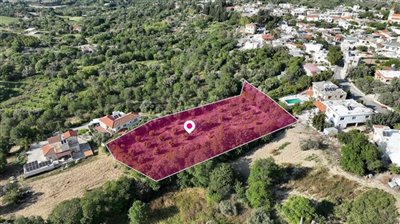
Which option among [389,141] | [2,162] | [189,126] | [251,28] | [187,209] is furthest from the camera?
[251,28]

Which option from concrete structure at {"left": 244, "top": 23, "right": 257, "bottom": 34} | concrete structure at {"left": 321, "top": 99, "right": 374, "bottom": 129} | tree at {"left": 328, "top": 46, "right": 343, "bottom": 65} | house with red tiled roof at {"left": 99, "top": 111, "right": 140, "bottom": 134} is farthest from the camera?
concrete structure at {"left": 244, "top": 23, "right": 257, "bottom": 34}

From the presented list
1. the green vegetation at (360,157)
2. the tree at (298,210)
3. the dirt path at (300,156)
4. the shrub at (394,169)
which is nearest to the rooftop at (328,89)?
the dirt path at (300,156)

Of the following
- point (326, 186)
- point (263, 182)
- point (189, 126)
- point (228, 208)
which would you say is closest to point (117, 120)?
point (228, 208)

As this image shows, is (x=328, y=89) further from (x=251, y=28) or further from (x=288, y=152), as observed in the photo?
(x=251, y=28)

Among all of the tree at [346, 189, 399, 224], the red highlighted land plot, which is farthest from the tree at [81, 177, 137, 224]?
the tree at [346, 189, 399, 224]

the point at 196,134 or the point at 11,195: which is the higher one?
the point at 196,134

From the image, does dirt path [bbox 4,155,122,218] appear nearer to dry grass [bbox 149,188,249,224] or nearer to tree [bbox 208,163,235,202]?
dry grass [bbox 149,188,249,224]
